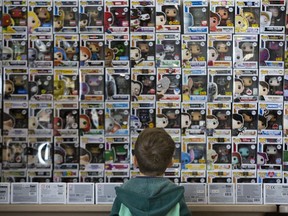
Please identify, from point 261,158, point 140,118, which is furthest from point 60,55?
point 261,158

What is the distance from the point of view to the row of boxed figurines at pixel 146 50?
11.6 ft

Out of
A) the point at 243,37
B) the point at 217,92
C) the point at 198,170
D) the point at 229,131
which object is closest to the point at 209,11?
the point at 243,37

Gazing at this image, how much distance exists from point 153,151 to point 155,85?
1.73ft

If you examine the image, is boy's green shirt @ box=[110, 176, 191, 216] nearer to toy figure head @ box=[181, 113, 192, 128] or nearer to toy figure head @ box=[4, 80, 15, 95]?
toy figure head @ box=[181, 113, 192, 128]

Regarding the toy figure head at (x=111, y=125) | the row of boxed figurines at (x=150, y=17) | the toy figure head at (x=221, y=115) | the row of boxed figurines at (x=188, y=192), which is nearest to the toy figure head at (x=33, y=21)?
the row of boxed figurines at (x=150, y=17)

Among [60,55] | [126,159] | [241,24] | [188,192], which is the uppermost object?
[241,24]

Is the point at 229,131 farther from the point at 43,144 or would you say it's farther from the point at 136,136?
the point at 43,144

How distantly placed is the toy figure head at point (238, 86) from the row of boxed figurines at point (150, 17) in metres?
0.30

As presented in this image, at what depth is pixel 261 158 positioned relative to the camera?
11.6 feet

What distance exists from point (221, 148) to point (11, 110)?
4.13 ft

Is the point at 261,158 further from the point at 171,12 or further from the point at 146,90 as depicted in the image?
the point at 171,12

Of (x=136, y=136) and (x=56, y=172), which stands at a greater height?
(x=136, y=136)

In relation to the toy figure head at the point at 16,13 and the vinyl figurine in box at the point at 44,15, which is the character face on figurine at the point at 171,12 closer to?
the vinyl figurine in box at the point at 44,15

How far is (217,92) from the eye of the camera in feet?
11.6
